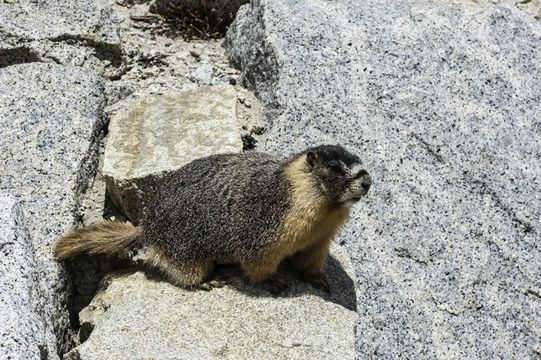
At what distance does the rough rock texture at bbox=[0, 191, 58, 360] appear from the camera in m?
3.78

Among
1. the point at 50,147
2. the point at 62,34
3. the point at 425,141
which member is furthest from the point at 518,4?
the point at 50,147

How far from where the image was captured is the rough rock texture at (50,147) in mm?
A: 5562

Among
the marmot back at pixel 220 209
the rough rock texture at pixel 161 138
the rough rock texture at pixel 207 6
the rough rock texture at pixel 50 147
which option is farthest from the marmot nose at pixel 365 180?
the rough rock texture at pixel 207 6

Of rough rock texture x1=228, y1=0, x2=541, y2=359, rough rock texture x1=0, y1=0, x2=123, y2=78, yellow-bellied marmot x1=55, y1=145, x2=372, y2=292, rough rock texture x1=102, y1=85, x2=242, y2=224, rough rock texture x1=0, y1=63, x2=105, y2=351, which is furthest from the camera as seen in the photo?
rough rock texture x1=0, y1=0, x2=123, y2=78

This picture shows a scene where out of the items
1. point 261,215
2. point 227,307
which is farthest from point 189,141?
point 227,307

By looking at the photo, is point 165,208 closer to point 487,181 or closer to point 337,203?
point 337,203

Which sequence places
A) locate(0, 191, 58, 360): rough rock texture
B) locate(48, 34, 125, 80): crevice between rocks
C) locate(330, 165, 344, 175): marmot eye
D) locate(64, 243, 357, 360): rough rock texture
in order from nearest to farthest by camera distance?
locate(0, 191, 58, 360): rough rock texture, locate(64, 243, 357, 360): rough rock texture, locate(330, 165, 344, 175): marmot eye, locate(48, 34, 125, 80): crevice between rocks

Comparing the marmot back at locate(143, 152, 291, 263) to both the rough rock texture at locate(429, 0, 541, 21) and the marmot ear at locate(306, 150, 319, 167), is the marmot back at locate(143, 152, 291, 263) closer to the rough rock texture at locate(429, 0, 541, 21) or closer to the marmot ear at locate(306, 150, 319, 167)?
the marmot ear at locate(306, 150, 319, 167)

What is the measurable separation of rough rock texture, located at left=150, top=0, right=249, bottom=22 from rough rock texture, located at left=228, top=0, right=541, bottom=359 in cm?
74

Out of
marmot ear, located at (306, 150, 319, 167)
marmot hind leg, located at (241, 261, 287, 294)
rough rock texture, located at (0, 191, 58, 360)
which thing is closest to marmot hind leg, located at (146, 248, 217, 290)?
marmot hind leg, located at (241, 261, 287, 294)

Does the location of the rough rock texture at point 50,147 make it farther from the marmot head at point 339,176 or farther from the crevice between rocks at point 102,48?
→ the marmot head at point 339,176

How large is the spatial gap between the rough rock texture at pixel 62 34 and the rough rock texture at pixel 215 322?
10.1ft

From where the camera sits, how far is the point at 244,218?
5250 mm

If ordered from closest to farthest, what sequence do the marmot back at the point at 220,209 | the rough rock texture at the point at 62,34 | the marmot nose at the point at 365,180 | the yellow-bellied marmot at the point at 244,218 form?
the marmot nose at the point at 365,180
the yellow-bellied marmot at the point at 244,218
the marmot back at the point at 220,209
the rough rock texture at the point at 62,34
